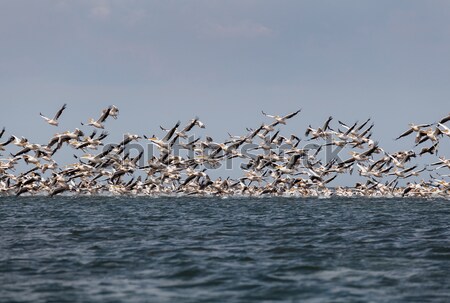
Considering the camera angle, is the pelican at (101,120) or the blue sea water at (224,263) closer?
the blue sea water at (224,263)

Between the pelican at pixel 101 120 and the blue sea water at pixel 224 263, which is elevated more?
the pelican at pixel 101 120

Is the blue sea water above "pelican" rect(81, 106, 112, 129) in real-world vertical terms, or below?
below

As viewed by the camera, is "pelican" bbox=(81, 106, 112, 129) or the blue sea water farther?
"pelican" bbox=(81, 106, 112, 129)

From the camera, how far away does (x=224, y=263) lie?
17.5m

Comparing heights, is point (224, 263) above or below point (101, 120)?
below

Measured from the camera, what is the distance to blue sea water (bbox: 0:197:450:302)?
1383 cm

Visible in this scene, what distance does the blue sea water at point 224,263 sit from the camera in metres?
13.8

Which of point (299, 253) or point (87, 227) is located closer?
point (299, 253)

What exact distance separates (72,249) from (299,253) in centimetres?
618

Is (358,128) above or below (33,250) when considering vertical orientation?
above

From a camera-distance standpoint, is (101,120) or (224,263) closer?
(224,263)

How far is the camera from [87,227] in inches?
1095

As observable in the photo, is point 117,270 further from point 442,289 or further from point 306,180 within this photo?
point 306,180

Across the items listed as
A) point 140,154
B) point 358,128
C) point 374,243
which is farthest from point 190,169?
point 374,243
